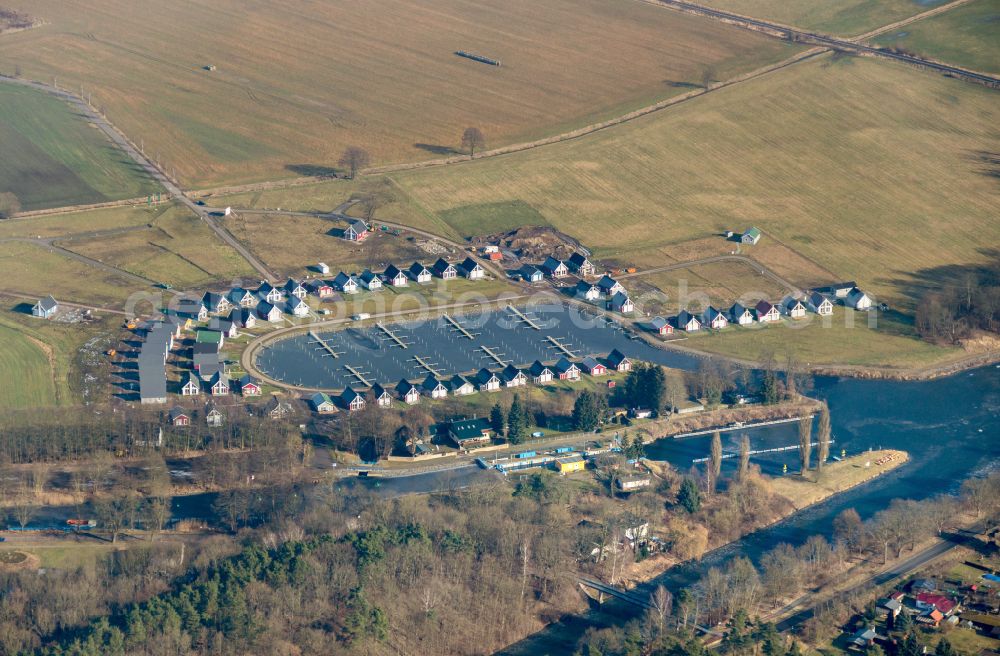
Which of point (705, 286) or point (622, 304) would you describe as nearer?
point (622, 304)

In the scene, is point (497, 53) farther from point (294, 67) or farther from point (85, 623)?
point (85, 623)

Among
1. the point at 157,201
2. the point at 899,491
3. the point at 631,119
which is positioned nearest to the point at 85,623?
the point at 899,491

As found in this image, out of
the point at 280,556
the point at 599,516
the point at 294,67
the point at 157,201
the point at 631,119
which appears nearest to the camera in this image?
the point at 280,556

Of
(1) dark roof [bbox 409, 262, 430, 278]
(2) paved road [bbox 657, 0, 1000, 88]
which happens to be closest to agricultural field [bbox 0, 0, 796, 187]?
(2) paved road [bbox 657, 0, 1000, 88]

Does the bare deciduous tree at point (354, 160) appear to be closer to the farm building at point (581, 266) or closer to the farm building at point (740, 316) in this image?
the farm building at point (581, 266)

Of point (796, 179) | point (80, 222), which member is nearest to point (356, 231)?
point (80, 222)

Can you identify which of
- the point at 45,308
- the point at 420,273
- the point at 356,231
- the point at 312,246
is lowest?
the point at 45,308

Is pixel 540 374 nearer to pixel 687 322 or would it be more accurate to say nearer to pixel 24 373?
pixel 687 322
